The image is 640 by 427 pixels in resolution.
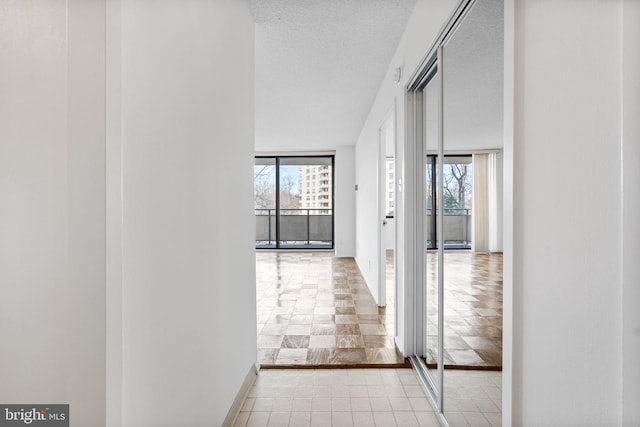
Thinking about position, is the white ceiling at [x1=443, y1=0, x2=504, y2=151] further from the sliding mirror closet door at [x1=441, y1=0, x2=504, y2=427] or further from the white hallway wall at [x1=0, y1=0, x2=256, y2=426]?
the white hallway wall at [x1=0, y1=0, x2=256, y2=426]

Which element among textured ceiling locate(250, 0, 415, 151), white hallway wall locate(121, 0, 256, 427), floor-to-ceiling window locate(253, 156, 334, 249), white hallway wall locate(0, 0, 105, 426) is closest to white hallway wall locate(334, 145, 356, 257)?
floor-to-ceiling window locate(253, 156, 334, 249)

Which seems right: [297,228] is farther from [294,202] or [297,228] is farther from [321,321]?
[321,321]

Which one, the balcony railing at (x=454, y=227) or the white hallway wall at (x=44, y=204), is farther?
the balcony railing at (x=454, y=227)

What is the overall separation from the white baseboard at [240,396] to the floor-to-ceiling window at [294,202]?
6.88 m

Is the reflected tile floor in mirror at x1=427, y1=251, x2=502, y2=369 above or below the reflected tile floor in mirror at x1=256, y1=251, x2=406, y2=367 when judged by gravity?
above

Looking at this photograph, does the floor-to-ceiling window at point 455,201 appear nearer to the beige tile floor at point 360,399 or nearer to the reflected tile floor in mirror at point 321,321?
the beige tile floor at point 360,399

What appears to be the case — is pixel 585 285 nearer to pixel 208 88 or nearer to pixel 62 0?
pixel 62 0

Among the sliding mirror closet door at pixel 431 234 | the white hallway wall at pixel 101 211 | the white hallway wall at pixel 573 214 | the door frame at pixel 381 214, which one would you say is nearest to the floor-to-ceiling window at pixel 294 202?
the door frame at pixel 381 214

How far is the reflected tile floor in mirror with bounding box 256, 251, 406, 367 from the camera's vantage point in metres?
2.86

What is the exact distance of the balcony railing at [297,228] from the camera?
30.8 feet

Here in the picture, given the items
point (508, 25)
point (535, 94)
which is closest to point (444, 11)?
point (508, 25)

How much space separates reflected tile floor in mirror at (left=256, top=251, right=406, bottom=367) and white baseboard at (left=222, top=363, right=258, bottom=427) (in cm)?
23

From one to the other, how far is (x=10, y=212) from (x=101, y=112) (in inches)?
11.9

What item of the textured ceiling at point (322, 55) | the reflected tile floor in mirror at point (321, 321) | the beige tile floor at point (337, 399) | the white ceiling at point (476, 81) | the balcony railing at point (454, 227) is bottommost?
the beige tile floor at point (337, 399)
